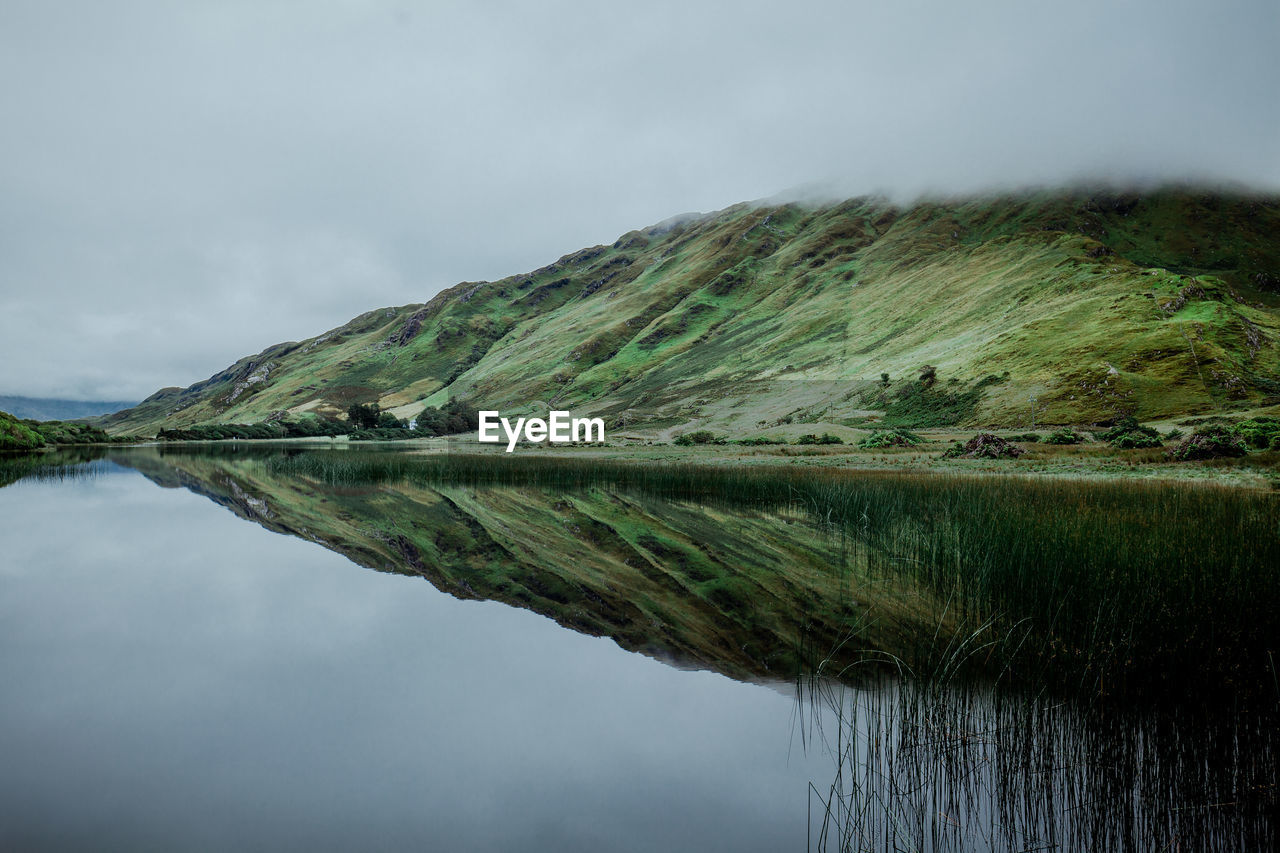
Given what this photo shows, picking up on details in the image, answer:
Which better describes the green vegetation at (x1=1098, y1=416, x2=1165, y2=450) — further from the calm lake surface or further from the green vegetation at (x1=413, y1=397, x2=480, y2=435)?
the green vegetation at (x1=413, y1=397, x2=480, y2=435)

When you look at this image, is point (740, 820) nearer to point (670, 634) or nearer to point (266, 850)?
point (266, 850)

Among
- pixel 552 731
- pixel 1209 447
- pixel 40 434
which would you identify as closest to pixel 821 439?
pixel 1209 447

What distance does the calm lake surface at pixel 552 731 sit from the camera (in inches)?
205

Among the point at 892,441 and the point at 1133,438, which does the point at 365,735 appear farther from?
the point at 892,441

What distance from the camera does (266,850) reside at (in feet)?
16.3

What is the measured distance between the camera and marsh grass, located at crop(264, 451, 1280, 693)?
24.0 feet

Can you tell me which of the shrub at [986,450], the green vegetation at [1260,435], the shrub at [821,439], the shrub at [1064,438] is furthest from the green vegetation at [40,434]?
the green vegetation at [1260,435]

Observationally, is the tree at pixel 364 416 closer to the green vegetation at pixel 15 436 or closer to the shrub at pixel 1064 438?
the green vegetation at pixel 15 436

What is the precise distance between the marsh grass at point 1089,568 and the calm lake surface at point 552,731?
779 mm

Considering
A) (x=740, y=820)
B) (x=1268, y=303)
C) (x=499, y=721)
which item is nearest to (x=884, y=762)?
(x=740, y=820)

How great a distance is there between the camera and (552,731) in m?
7.04

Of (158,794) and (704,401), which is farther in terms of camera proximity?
(704,401)

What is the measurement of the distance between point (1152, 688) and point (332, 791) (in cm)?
813

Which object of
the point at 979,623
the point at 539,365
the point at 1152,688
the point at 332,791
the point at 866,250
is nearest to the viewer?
the point at 332,791
